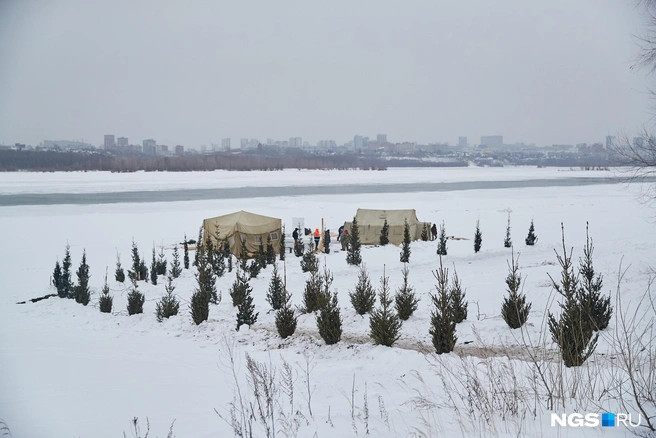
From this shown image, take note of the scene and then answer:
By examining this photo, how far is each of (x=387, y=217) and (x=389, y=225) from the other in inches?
28.7

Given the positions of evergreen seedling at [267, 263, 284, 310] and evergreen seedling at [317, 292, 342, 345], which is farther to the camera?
evergreen seedling at [267, 263, 284, 310]

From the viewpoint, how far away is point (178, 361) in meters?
10.1

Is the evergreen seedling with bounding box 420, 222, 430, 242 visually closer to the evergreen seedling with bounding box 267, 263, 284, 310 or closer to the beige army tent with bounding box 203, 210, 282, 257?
the beige army tent with bounding box 203, 210, 282, 257

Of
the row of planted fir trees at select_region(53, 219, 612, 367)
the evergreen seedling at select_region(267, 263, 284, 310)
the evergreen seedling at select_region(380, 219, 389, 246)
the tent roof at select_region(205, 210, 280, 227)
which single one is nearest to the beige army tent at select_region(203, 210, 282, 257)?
the tent roof at select_region(205, 210, 280, 227)

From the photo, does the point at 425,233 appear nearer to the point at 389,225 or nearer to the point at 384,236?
the point at 389,225

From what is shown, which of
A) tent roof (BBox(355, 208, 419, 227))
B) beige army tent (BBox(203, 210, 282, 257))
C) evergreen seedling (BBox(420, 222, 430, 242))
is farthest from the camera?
tent roof (BBox(355, 208, 419, 227))

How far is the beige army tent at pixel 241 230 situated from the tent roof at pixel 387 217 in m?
5.96

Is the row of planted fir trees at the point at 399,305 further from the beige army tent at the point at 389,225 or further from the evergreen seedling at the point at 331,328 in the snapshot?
the beige army tent at the point at 389,225

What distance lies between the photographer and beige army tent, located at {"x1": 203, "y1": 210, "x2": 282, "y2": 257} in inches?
1075

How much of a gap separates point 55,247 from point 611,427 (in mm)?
30291

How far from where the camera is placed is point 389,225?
100ft

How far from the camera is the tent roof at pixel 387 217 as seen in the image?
30.7 m

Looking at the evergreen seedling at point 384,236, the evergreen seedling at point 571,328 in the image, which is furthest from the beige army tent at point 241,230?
the evergreen seedling at point 571,328

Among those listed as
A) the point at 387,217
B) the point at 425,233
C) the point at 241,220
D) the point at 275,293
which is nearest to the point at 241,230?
the point at 241,220
